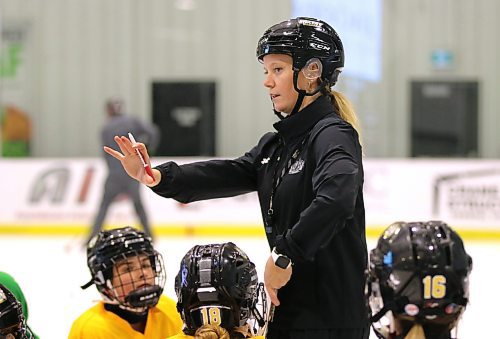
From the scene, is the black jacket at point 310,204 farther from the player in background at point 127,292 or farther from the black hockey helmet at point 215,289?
the player in background at point 127,292

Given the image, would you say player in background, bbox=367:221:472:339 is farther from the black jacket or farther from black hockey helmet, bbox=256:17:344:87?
black hockey helmet, bbox=256:17:344:87

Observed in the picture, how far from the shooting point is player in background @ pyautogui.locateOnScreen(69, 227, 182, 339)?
8.21 ft

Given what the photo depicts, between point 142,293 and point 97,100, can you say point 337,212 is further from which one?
point 97,100

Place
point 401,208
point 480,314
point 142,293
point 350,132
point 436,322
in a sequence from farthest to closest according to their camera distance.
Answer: point 401,208 < point 480,314 < point 142,293 < point 350,132 < point 436,322

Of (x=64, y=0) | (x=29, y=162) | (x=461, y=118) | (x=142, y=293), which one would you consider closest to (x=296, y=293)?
(x=142, y=293)

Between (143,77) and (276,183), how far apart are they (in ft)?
35.6

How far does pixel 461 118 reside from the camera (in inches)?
488

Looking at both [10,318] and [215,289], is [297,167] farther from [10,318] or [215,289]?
[10,318]

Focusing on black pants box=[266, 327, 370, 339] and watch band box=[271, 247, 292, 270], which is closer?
watch band box=[271, 247, 292, 270]

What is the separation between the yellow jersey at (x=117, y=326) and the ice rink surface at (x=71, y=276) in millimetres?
1558

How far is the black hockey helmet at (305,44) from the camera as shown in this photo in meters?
2.15

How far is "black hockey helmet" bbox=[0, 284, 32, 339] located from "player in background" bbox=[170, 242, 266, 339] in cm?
35

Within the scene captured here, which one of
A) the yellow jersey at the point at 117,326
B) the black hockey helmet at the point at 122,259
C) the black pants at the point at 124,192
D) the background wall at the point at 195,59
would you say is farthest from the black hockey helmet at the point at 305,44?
the background wall at the point at 195,59

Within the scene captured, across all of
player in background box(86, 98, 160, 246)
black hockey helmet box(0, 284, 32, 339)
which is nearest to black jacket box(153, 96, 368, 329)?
black hockey helmet box(0, 284, 32, 339)
